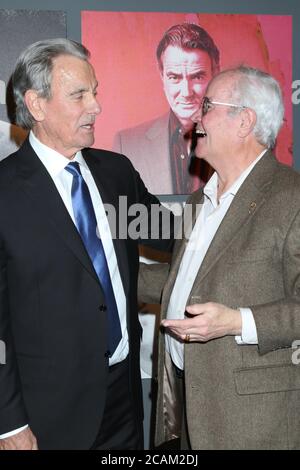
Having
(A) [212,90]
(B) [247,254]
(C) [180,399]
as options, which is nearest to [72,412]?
(C) [180,399]

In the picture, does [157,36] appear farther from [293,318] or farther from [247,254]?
[293,318]

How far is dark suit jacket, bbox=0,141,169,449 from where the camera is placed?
1.73m

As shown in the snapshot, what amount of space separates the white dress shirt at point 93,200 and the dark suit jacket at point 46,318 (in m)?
0.06

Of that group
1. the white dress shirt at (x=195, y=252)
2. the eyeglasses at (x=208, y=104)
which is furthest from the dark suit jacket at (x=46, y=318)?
the eyeglasses at (x=208, y=104)

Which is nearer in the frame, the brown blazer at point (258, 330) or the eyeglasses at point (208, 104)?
the brown blazer at point (258, 330)

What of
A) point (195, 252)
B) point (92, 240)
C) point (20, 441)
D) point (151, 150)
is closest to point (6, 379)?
point (20, 441)

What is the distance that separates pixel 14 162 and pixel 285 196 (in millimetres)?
859

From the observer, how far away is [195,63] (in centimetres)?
281

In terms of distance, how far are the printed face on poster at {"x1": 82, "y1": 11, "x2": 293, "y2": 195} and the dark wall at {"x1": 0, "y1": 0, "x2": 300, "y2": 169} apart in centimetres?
3

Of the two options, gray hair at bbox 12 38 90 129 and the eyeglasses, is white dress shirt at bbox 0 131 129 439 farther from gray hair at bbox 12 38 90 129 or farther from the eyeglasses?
the eyeglasses

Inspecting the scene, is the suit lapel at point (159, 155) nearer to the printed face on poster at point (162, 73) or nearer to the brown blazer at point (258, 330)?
the printed face on poster at point (162, 73)

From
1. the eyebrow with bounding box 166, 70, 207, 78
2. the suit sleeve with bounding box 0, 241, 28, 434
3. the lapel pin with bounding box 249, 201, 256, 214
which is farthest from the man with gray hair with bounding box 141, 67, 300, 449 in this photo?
the eyebrow with bounding box 166, 70, 207, 78

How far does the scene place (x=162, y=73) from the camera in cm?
280

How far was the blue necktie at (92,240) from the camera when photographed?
73.6 inches
